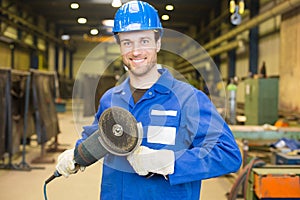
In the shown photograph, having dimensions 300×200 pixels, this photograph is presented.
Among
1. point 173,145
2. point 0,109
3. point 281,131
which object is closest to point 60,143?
point 0,109

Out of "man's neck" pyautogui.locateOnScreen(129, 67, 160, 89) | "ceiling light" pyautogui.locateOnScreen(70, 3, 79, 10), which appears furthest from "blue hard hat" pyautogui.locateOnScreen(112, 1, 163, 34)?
"ceiling light" pyautogui.locateOnScreen(70, 3, 79, 10)

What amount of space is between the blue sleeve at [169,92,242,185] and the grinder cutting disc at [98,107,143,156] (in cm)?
14

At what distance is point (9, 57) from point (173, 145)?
8819 millimetres

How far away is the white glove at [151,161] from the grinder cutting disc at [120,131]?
31mm

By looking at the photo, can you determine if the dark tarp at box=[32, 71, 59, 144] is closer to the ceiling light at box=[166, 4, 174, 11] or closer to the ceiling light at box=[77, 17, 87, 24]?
the ceiling light at box=[77, 17, 87, 24]

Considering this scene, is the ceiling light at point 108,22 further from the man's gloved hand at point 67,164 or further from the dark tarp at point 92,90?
the man's gloved hand at point 67,164

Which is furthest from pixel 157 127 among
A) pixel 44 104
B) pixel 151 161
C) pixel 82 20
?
pixel 44 104

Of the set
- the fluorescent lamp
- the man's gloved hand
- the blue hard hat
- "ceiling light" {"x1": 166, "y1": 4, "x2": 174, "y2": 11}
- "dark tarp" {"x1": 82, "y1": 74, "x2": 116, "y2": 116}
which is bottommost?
the man's gloved hand

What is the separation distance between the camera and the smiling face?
78 cm

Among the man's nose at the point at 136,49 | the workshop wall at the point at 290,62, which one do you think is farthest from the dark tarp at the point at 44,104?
the man's nose at the point at 136,49

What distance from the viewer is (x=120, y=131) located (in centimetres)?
71

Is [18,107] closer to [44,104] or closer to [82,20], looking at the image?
[44,104]

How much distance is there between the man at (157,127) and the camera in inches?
31.4

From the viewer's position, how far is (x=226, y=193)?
10.6 ft
